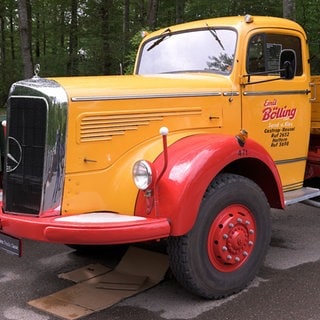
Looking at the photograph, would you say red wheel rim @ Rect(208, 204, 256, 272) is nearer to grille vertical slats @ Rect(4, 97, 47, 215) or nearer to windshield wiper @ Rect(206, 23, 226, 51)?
grille vertical slats @ Rect(4, 97, 47, 215)

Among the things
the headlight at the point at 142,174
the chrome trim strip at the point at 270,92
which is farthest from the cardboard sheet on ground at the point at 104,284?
the chrome trim strip at the point at 270,92

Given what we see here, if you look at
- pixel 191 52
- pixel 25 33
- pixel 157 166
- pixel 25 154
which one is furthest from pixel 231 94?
pixel 25 33

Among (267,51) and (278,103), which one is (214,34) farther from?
(278,103)

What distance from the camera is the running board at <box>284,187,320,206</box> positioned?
4.64 meters

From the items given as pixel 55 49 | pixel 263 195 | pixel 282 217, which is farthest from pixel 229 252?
pixel 55 49

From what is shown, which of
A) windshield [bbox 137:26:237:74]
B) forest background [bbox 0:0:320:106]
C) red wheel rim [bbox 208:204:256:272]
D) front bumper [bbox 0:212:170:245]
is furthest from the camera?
forest background [bbox 0:0:320:106]

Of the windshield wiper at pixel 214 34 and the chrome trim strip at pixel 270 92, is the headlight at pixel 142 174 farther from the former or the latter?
the windshield wiper at pixel 214 34

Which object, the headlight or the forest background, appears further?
the forest background

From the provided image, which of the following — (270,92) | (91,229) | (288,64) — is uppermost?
(288,64)

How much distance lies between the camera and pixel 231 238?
379 cm

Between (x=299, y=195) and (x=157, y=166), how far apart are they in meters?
1.88

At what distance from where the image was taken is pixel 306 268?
4.50 meters

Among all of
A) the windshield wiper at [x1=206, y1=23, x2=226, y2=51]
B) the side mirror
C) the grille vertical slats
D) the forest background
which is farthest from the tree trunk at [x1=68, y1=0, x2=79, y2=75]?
the grille vertical slats

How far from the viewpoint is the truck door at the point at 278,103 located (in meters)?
4.55
